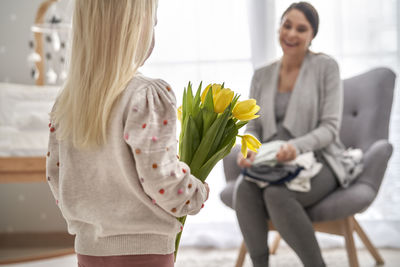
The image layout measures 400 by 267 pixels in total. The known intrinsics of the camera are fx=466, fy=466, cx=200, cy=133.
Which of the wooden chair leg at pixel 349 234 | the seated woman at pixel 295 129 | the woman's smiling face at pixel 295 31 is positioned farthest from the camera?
the woman's smiling face at pixel 295 31

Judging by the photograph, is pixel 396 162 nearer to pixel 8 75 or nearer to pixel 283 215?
pixel 283 215

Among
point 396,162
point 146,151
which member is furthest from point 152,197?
point 396,162

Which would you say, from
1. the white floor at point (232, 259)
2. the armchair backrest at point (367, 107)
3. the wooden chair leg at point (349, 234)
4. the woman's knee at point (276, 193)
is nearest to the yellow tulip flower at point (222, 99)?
the woman's knee at point (276, 193)

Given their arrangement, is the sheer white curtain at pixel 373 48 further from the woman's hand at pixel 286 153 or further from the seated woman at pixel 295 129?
the woman's hand at pixel 286 153

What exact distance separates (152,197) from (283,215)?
0.97 metres

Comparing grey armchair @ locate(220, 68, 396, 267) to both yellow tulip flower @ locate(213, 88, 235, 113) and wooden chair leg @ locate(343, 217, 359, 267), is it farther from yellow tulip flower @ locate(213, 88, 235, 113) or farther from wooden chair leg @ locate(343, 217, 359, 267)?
yellow tulip flower @ locate(213, 88, 235, 113)

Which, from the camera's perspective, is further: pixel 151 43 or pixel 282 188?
pixel 282 188

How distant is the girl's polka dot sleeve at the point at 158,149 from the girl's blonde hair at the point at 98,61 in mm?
58

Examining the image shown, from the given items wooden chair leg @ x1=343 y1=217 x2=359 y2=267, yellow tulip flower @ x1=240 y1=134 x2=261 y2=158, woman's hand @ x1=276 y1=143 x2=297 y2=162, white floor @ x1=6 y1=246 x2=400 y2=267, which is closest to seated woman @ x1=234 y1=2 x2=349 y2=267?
woman's hand @ x1=276 y1=143 x2=297 y2=162

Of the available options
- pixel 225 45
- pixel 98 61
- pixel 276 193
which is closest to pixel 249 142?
pixel 98 61

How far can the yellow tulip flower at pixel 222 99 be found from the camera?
3.24ft

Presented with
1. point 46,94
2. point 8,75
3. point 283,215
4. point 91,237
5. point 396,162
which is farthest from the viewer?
point 8,75

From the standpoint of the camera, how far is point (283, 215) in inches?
69.1

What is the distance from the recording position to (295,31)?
2.05 m
